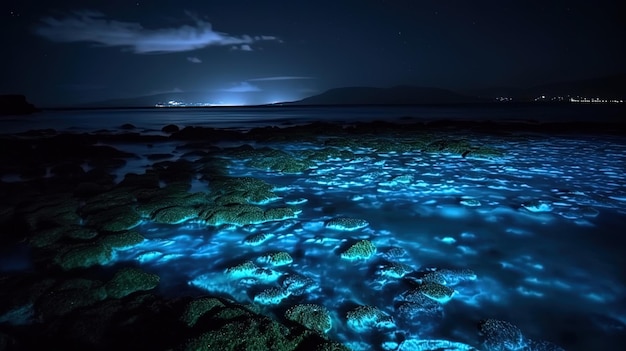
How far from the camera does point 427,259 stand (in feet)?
23.3

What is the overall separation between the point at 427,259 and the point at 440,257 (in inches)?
13.3

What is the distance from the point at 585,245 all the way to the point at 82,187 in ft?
51.5

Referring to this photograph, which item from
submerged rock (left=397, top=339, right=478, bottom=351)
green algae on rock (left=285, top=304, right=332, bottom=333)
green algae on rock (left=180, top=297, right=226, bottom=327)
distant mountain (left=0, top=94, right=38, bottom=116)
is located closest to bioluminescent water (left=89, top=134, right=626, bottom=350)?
submerged rock (left=397, top=339, right=478, bottom=351)

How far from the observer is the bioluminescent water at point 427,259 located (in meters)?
5.17

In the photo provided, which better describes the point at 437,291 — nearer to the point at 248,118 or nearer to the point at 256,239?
the point at 256,239

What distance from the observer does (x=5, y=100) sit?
245 ft

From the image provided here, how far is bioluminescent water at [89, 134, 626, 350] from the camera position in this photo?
5168mm

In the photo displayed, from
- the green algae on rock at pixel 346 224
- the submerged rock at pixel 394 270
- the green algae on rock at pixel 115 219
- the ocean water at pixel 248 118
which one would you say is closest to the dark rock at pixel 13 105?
the ocean water at pixel 248 118

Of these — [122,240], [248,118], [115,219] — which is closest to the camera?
[122,240]

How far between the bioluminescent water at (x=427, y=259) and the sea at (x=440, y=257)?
3cm

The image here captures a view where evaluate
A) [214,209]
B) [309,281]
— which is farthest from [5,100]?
[309,281]

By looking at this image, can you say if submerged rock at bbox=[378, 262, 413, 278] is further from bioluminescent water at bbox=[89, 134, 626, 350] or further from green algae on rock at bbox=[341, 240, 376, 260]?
green algae on rock at bbox=[341, 240, 376, 260]

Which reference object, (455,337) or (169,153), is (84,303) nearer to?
(455,337)

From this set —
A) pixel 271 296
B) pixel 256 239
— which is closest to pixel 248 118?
pixel 256 239
